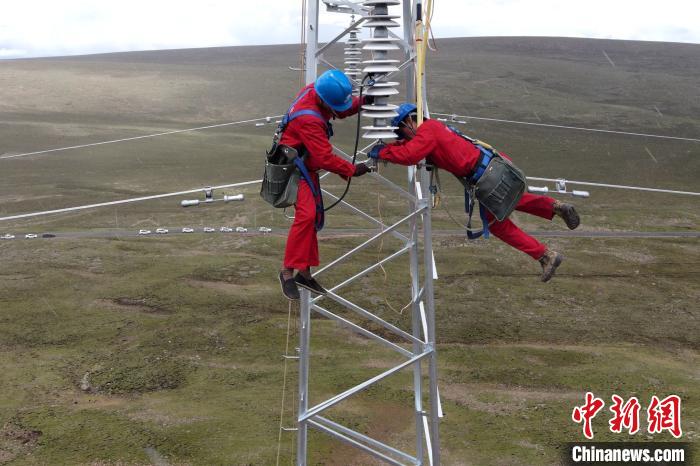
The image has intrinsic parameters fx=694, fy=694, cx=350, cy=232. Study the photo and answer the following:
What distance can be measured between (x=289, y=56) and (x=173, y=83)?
39.1 meters

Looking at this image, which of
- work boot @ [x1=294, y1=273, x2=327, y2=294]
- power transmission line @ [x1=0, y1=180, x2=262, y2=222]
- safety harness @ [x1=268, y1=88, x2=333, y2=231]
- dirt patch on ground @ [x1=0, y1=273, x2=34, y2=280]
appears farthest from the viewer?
power transmission line @ [x1=0, y1=180, x2=262, y2=222]

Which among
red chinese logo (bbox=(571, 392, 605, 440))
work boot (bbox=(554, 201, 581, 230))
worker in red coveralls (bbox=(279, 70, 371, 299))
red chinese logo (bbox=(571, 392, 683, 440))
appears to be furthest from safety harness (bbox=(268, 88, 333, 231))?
red chinese logo (bbox=(571, 392, 605, 440))

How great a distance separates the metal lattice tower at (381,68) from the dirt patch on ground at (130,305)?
69.2ft

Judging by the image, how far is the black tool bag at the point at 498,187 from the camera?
10.8 metres

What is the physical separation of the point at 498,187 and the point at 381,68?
8.42 ft

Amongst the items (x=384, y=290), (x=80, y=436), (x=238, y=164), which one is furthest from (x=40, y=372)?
(x=238, y=164)

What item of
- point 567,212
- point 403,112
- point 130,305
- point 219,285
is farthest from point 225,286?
point 567,212

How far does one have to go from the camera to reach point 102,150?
65188mm

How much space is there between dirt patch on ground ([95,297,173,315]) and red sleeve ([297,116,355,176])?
20.7 m

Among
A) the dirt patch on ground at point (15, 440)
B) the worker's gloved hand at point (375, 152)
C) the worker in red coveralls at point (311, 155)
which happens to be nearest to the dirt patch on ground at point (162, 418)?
the dirt patch on ground at point (15, 440)

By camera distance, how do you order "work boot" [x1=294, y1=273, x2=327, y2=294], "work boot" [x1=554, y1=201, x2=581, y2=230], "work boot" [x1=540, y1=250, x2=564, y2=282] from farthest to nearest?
"work boot" [x1=554, y1=201, x2=581, y2=230] → "work boot" [x1=540, y1=250, x2=564, y2=282] → "work boot" [x1=294, y1=273, x2=327, y2=294]

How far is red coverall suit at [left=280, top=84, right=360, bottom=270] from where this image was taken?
404 inches

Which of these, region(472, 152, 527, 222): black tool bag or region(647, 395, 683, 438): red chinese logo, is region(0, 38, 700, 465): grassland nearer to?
region(647, 395, 683, 438): red chinese logo

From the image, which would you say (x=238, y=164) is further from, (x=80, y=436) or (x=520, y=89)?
(x=520, y=89)
